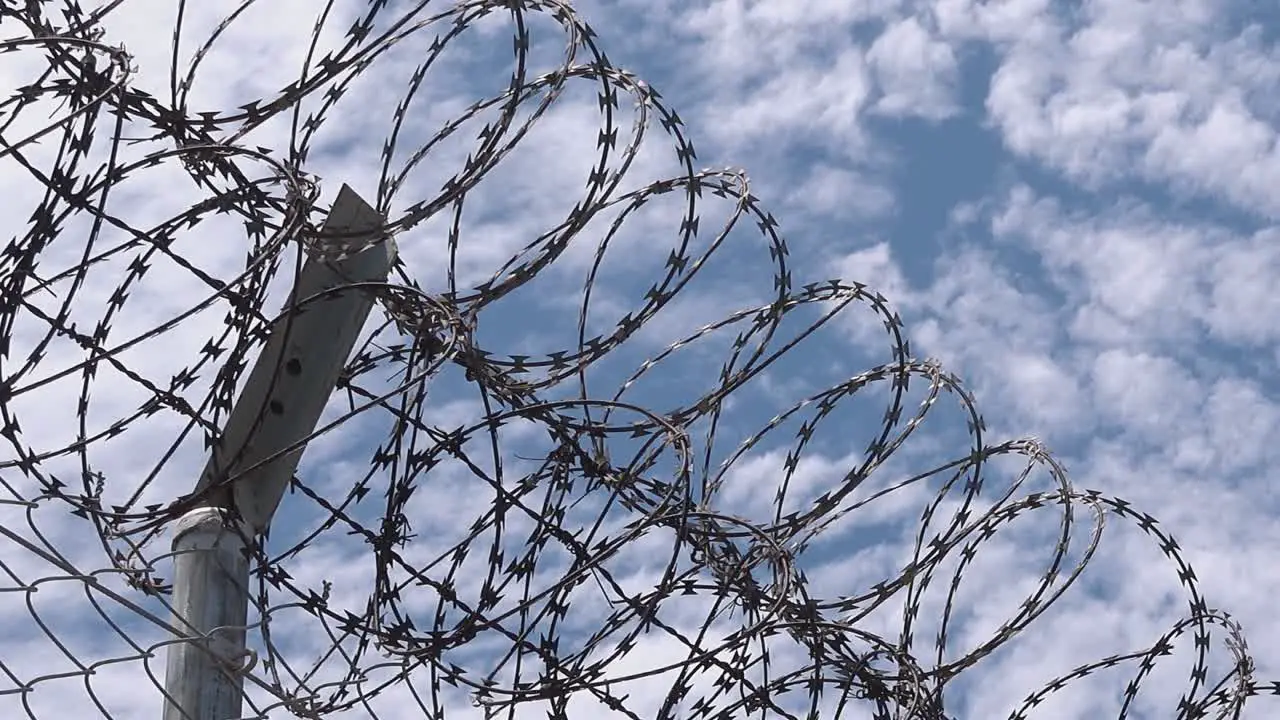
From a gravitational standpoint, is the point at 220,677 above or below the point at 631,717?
below

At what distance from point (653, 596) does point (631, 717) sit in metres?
0.42

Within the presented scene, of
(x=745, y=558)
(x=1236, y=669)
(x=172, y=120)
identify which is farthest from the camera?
(x=1236, y=669)

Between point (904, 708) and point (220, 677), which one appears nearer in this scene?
point (220, 677)

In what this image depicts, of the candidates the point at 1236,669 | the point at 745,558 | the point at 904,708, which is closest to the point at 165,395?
the point at 745,558

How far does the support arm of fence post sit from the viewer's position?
13.2 ft

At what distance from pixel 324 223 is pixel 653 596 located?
121 centimetres

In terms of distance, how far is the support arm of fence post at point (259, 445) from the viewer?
4.02 metres

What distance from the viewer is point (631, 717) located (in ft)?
16.8

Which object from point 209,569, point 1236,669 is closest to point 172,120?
point 209,569

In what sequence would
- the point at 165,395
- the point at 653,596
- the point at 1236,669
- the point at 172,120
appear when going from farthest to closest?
1. the point at 1236,669
2. the point at 653,596
3. the point at 165,395
4. the point at 172,120

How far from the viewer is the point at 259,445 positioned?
13.9 ft

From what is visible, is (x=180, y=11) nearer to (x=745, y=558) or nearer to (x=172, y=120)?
(x=172, y=120)

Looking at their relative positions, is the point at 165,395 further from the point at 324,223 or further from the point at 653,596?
the point at 653,596

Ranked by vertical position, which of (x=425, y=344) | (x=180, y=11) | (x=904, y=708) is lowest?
(x=904, y=708)
